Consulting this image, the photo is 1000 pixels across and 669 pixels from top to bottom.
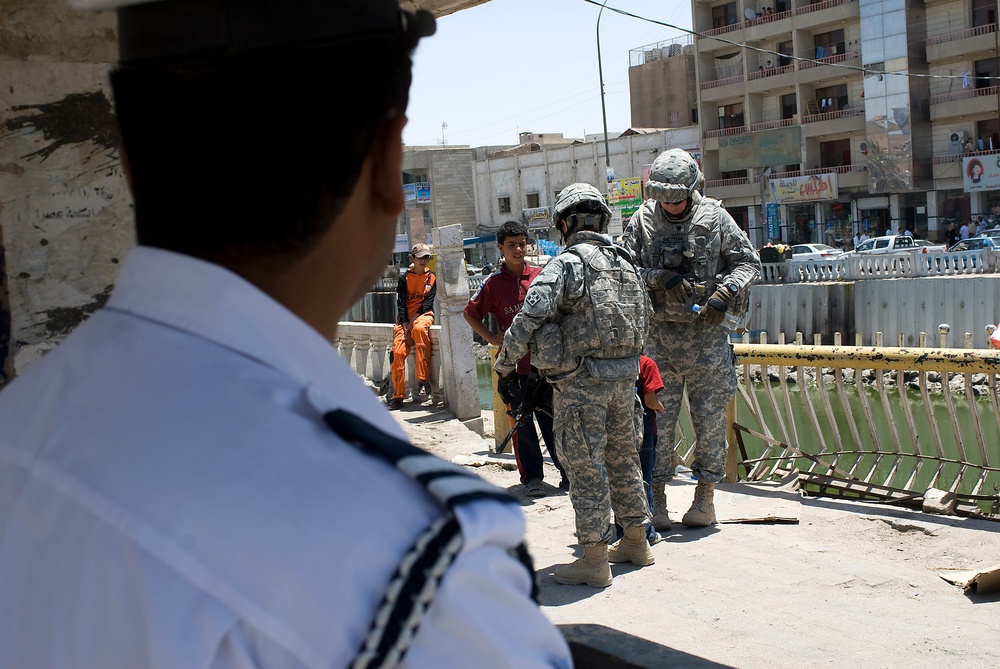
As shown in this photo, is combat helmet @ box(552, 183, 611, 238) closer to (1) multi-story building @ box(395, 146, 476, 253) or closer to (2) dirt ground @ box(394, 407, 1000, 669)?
(2) dirt ground @ box(394, 407, 1000, 669)

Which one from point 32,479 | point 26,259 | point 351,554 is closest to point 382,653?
point 351,554

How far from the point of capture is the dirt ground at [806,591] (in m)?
3.93

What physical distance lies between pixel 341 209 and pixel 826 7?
1884 inches

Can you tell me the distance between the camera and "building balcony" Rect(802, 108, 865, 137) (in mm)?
43531

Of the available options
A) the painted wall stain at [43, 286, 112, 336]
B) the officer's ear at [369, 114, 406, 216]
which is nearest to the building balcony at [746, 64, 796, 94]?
the painted wall stain at [43, 286, 112, 336]

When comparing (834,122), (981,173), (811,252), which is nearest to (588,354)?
(811,252)

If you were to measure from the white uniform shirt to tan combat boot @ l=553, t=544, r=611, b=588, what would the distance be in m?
4.02

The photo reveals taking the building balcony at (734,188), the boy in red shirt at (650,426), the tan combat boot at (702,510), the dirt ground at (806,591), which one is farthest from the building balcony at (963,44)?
the boy in red shirt at (650,426)

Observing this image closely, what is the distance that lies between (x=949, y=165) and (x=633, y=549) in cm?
4052

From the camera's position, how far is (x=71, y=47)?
283cm

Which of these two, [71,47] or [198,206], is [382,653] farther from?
[71,47]

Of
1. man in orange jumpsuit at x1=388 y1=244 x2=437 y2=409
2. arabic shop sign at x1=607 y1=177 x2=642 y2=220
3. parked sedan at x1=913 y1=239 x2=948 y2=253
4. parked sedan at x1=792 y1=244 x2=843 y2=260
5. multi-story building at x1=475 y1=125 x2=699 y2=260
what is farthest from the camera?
multi-story building at x1=475 y1=125 x2=699 y2=260

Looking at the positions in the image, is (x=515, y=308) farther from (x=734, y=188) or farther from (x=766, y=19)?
(x=766, y=19)

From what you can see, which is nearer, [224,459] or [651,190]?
[224,459]
